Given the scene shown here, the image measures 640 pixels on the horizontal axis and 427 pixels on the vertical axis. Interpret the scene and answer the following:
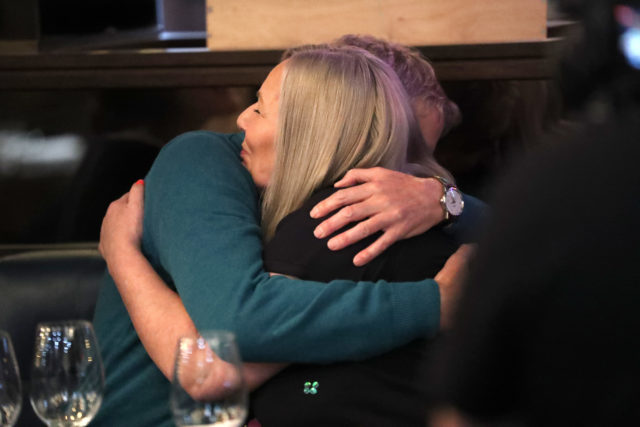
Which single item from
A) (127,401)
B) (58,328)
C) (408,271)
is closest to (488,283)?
(58,328)

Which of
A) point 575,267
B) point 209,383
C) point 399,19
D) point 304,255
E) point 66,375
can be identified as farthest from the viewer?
point 399,19

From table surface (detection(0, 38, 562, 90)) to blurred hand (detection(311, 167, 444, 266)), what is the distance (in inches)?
35.5

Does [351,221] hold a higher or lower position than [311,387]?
higher

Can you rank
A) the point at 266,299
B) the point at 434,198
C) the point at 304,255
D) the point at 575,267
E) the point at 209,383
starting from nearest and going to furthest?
the point at 575,267
the point at 209,383
the point at 266,299
the point at 304,255
the point at 434,198

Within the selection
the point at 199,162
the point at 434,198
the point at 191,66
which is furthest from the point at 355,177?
the point at 191,66

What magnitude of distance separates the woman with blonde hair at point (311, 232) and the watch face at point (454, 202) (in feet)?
0.16

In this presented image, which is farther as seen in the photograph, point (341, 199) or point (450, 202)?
point (450, 202)

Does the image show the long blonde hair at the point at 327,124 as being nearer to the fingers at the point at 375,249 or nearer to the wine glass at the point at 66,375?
the fingers at the point at 375,249

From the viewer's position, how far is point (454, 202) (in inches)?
66.9

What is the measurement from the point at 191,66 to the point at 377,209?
1.12 meters

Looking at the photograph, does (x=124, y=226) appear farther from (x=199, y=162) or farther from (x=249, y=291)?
(x=249, y=291)

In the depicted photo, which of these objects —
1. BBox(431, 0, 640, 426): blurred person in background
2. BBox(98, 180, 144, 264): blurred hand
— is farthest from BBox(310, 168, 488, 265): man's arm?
BBox(431, 0, 640, 426): blurred person in background

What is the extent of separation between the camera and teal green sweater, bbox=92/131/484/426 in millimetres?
1422

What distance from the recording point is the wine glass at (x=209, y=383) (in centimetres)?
109
